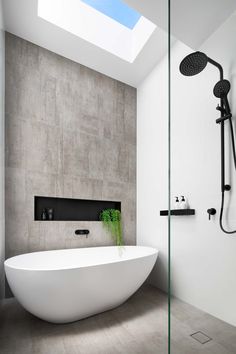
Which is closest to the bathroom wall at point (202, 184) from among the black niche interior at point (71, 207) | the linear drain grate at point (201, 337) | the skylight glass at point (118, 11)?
the linear drain grate at point (201, 337)

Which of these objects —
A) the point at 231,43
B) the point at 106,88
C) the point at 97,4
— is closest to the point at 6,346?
the point at 231,43

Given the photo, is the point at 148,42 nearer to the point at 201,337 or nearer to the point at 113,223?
the point at 113,223

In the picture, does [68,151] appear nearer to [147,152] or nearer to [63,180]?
[63,180]

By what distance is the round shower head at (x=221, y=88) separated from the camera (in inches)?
45.5

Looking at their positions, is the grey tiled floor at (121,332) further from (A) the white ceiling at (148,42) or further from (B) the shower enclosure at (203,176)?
(A) the white ceiling at (148,42)

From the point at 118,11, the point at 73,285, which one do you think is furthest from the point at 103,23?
the point at 73,285

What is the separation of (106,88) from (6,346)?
10.8 feet

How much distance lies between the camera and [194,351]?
1143 millimetres

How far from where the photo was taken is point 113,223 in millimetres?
3223

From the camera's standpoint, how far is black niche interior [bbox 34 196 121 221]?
2.81 m

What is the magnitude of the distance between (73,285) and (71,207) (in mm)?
1408

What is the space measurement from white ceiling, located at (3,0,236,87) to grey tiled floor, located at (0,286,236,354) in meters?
1.56

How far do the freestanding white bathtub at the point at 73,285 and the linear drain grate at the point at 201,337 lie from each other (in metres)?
0.90

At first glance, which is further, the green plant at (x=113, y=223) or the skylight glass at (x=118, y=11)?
the green plant at (x=113, y=223)
